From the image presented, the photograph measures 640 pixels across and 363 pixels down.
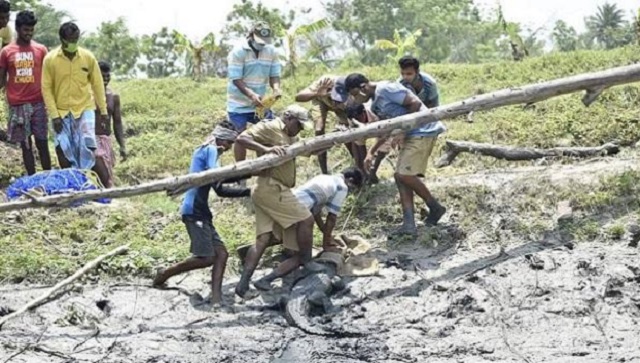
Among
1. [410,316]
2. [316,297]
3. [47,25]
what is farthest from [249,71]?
[47,25]

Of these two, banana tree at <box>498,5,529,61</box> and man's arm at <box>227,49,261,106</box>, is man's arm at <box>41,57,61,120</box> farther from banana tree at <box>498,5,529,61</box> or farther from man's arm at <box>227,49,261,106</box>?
banana tree at <box>498,5,529,61</box>

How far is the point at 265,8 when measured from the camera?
1147 inches

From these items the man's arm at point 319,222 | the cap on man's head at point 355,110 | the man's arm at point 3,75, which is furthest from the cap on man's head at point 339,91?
the man's arm at point 3,75

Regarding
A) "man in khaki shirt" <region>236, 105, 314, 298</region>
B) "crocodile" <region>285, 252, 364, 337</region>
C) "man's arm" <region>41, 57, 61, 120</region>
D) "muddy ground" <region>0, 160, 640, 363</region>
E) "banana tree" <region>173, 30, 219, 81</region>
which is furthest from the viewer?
"banana tree" <region>173, 30, 219, 81</region>

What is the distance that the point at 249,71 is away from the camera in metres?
9.31

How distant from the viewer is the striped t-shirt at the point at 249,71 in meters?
9.25

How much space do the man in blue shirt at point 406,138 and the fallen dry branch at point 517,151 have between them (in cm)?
160

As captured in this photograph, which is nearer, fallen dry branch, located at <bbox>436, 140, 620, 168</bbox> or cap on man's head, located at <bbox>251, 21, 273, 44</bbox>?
cap on man's head, located at <bbox>251, 21, 273, 44</bbox>

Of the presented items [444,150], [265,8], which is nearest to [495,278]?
[444,150]

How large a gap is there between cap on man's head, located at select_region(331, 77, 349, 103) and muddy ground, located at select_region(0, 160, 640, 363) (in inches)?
61.0

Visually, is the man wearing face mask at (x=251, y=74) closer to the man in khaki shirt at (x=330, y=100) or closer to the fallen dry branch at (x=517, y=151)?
the man in khaki shirt at (x=330, y=100)

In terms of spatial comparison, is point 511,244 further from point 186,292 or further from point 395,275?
point 186,292

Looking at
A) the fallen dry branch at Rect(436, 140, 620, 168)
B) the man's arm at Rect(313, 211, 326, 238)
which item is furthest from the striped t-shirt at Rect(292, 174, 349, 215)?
the fallen dry branch at Rect(436, 140, 620, 168)

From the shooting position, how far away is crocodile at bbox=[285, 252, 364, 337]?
6973 millimetres
